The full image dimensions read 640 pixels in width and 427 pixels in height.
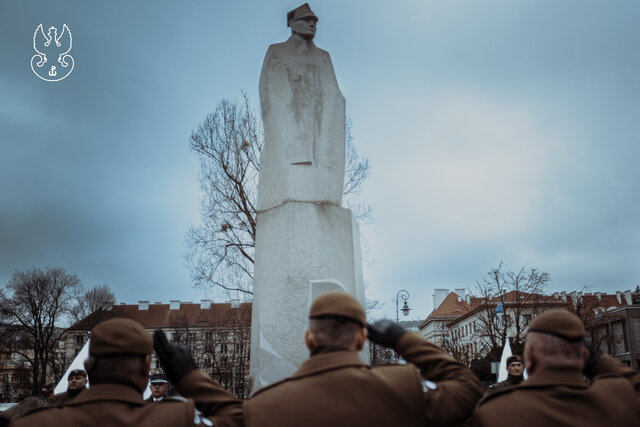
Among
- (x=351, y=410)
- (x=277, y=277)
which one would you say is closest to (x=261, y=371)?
(x=277, y=277)

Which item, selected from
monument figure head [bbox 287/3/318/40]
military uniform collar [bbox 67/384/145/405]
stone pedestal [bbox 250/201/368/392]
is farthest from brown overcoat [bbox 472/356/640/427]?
monument figure head [bbox 287/3/318/40]

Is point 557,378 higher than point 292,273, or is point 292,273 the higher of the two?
point 292,273

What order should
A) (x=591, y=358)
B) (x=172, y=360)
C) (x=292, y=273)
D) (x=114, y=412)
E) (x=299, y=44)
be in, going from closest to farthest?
(x=114, y=412)
(x=172, y=360)
(x=591, y=358)
(x=292, y=273)
(x=299, y=44)

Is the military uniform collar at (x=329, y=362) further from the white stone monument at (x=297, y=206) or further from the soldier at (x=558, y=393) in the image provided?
the white stone monument at (x=297, y=206)

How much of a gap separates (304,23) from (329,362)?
455cm

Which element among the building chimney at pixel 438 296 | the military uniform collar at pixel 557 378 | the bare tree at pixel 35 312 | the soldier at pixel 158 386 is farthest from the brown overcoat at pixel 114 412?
the building chimney at pixel 438 296

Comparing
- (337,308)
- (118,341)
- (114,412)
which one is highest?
(337,308)

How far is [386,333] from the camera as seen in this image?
243cm

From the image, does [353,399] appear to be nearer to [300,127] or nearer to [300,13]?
[300,127]

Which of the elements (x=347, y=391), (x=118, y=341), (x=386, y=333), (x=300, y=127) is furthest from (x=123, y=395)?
(x=300, y=127)

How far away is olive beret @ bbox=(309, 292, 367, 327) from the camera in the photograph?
224cm

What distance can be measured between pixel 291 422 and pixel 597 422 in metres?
1.18

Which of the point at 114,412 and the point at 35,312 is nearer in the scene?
the point at 114,412

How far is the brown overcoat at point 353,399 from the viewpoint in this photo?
2.11 meters
